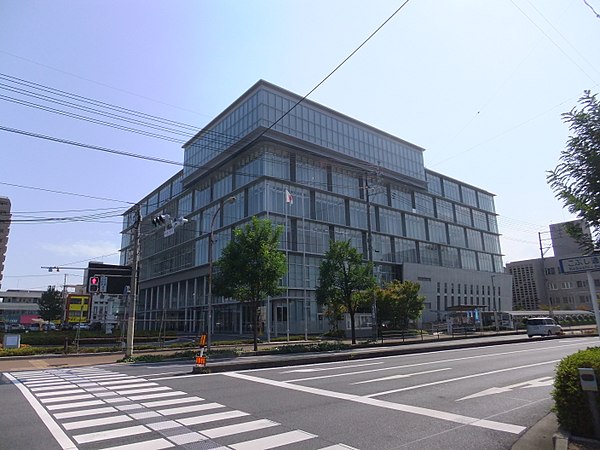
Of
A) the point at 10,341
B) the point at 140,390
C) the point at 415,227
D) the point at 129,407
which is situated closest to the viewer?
the point at 129,407

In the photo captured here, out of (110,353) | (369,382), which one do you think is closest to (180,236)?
(110,353)

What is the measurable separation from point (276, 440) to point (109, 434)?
9.35 ft

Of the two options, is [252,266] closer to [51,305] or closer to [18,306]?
[51,305]

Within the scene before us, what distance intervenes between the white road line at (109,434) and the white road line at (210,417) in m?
0.75

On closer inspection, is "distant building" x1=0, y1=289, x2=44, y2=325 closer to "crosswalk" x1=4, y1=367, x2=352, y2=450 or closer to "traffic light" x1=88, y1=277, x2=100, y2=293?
"traffic light" x1=88, y1=277, x2=100, y2=293

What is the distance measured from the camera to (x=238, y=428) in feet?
22.9

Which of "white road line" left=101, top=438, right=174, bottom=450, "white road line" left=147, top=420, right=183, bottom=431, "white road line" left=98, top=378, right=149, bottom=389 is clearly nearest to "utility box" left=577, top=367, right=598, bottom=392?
"white road line" left=101, top=438, right=174, bottom=450

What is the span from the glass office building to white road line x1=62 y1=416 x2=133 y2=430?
31.8 meters

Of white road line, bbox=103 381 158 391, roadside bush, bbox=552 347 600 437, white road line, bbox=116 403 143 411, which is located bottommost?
white road line, bbox=103 381 158 391

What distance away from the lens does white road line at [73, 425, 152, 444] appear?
252 inches

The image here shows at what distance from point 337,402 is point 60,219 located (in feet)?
69.5

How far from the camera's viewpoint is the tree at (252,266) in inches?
1072

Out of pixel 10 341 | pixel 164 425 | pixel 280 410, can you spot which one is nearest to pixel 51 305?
pixel 10 341

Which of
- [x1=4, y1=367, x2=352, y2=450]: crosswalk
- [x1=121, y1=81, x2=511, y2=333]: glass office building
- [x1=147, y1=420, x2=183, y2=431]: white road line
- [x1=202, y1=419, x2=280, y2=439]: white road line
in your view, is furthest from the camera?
[x1=121, y1=81, x2=511, y2=333]: glass office building
